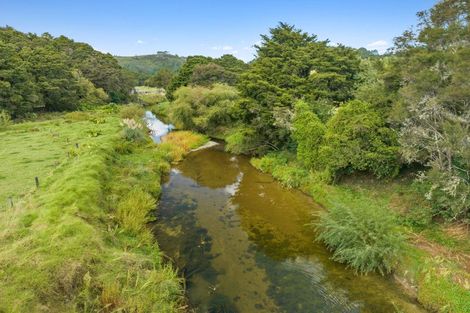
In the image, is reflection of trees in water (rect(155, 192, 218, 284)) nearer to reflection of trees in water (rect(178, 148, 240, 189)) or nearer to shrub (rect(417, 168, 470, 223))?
reflection of trees in water (rect(178, 148, 240, 189))

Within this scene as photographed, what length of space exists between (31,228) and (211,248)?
767 cm

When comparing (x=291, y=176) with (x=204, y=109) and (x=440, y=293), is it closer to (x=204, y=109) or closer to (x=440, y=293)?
(x=440, y=293)

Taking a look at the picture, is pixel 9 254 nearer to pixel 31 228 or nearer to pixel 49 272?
pixel 49 272

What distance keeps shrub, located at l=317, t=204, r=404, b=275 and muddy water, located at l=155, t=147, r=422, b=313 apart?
21.6 inches

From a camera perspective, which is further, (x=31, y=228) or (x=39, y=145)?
(x=39, y=145)

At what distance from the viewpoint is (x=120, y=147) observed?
28625mm

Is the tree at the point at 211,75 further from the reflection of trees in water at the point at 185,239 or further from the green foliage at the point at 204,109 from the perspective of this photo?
the reflection of trees in water at the point at 185,239

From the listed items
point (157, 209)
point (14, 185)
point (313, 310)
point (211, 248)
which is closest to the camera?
point (313, 310)

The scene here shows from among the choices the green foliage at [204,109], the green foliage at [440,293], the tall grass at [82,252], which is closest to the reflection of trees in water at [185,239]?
the tall grass at [82,252]

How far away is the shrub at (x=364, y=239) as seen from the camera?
13.6 metres

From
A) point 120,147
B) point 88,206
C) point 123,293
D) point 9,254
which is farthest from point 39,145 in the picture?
point 123,293

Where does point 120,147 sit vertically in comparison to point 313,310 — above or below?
above

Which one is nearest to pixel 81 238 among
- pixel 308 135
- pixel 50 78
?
pixel 308 135

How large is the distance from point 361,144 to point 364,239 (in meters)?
7.95
